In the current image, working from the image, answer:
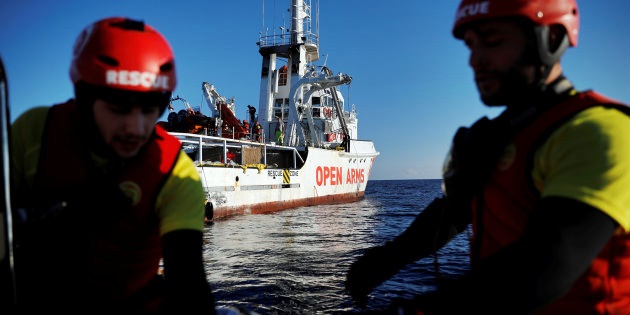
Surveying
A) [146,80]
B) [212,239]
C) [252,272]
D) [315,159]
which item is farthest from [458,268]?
[315,159]

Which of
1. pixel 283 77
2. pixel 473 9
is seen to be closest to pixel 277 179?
pixel 283 77

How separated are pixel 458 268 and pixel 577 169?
7.27 metres

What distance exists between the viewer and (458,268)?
7602mm

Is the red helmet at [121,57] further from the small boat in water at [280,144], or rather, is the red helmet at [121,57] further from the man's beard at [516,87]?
the small boat in water at [280,144]

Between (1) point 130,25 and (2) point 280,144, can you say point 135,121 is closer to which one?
(1) point 130,25

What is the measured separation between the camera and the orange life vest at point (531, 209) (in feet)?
4.00

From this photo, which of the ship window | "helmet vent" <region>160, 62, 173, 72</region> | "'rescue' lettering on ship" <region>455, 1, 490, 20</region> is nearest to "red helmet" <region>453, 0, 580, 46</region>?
"'rescue' lettering on ship" <region>455, 1, 490, 20</region>

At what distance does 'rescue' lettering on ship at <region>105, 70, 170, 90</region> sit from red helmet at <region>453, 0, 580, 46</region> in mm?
1343

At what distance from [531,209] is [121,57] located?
1.73 metres

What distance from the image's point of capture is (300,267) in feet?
24.0

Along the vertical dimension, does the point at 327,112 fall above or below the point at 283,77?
below

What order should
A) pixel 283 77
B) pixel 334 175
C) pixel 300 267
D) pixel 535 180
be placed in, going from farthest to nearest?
pixel 283 77
pixel 334 175
pixel 300 267
pixel 535 180

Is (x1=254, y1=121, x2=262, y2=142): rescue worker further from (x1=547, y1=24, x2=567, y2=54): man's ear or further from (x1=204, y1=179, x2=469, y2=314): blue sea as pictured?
(x1=547, y1=24, x2=567, y2=54): man's ear

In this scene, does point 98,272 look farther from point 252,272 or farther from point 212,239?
point 212,239
